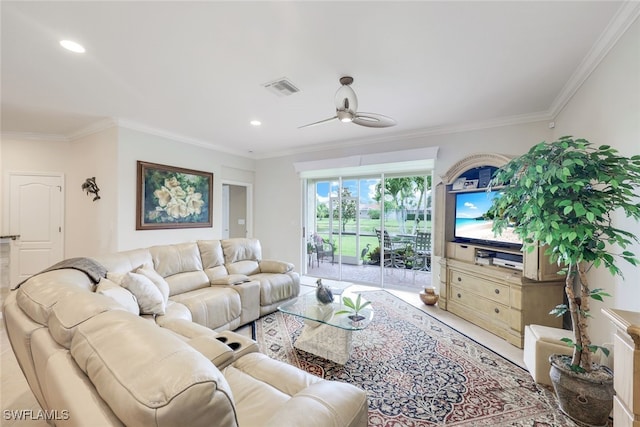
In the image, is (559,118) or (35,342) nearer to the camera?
(35,342)

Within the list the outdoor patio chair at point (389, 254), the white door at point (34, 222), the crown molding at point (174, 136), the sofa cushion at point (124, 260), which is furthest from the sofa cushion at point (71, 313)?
the white door at point (34, 222)

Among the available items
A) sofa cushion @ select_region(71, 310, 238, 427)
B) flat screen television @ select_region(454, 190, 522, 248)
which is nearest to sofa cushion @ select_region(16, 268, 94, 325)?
sofa cushion @ select_region(71, 310, 238, 427)

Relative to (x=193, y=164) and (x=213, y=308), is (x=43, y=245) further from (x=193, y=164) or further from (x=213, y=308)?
(x=213, y=308)

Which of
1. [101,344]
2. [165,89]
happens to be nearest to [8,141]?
[165,89]

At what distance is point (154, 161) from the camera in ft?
14.3

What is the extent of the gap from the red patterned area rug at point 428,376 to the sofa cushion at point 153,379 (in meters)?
1.51

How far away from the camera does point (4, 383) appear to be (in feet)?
6.88

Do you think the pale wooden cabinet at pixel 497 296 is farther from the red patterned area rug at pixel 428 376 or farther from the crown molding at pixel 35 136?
the crown molding at pixel 35 136

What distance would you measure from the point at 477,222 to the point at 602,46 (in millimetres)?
2000

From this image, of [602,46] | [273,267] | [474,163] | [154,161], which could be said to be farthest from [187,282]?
[602,46]

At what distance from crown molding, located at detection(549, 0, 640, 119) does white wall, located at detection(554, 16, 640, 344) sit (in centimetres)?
4

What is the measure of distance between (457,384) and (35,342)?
266 cm

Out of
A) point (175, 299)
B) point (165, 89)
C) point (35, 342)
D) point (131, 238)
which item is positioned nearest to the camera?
point (35, 342)

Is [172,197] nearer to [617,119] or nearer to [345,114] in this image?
[345,114]
